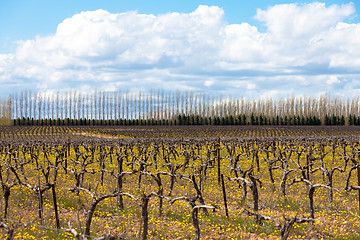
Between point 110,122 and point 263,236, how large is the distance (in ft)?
338

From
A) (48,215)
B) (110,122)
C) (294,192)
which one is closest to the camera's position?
(48,215)

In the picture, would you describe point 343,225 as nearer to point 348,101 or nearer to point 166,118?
point 166,118

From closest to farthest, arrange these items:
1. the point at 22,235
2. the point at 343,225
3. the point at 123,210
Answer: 1. the point at 22,235
2. the point at 343,225
3. the point at 123,210

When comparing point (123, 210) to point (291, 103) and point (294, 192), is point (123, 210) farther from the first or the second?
point (291, 103)

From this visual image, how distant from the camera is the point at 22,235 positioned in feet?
33.4

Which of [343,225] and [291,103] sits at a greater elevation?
[291,103]

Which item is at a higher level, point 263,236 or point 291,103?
point 291,103

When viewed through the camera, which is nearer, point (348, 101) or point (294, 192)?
point (294, 192)

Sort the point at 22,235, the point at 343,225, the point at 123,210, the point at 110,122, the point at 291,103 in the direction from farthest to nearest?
the point at 291,103
the point at 110,122
the point at 123,210
the point at 343,225
the point at 22,235

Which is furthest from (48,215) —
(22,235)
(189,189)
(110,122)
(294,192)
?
(110,122)

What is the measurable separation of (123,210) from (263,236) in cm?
550

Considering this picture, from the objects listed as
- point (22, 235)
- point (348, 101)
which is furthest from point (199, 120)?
point (22, 235)

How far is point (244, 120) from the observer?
374 ft

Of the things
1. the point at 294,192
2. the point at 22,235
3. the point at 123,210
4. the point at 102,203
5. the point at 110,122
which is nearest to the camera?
the point at 22,235
